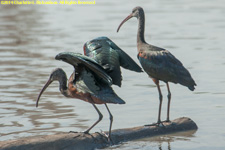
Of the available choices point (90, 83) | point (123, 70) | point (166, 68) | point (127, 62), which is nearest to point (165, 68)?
point (166, 68)

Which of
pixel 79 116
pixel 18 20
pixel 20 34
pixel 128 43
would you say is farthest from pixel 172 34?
pixel 79 116

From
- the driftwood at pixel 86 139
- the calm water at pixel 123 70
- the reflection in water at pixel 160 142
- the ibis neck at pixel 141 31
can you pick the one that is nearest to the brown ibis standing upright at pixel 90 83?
the driftwood at pixel 86 139

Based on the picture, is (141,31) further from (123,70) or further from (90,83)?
(123,70)

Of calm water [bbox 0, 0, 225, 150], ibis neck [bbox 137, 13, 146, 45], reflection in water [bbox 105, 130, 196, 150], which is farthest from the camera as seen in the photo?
ibis neck [bbox 137, 13, 146, 45]

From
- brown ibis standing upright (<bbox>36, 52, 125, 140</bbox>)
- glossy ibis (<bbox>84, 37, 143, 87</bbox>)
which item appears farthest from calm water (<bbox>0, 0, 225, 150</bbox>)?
glossy ibis (<bbox>84, 37, 143, 87</bbox>)

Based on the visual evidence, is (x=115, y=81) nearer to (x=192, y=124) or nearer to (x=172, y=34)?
(x=192, y=124)

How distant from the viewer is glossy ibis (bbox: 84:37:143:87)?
9.49 m

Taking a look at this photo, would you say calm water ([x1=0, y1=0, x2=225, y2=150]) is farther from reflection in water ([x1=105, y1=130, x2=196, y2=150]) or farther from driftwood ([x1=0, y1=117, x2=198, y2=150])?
driftwood ([x1=0, y1=117, x2=198, y2=150])

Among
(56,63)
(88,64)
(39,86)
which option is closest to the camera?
(88,64)

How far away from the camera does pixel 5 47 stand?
66.9 ft

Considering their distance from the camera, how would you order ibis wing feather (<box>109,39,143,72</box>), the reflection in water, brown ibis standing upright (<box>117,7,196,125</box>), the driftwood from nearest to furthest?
1. the driftwood
2. the reflection in water
3. ibis wing feather (<box>109,39,143,72</box>)
4. brown ibis standing upright (<box>117,7,196,125</box>)

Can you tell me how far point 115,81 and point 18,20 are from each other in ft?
60.5

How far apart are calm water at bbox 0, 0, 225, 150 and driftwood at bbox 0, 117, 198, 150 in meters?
0.12

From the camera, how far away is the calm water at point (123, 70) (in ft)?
35.7
